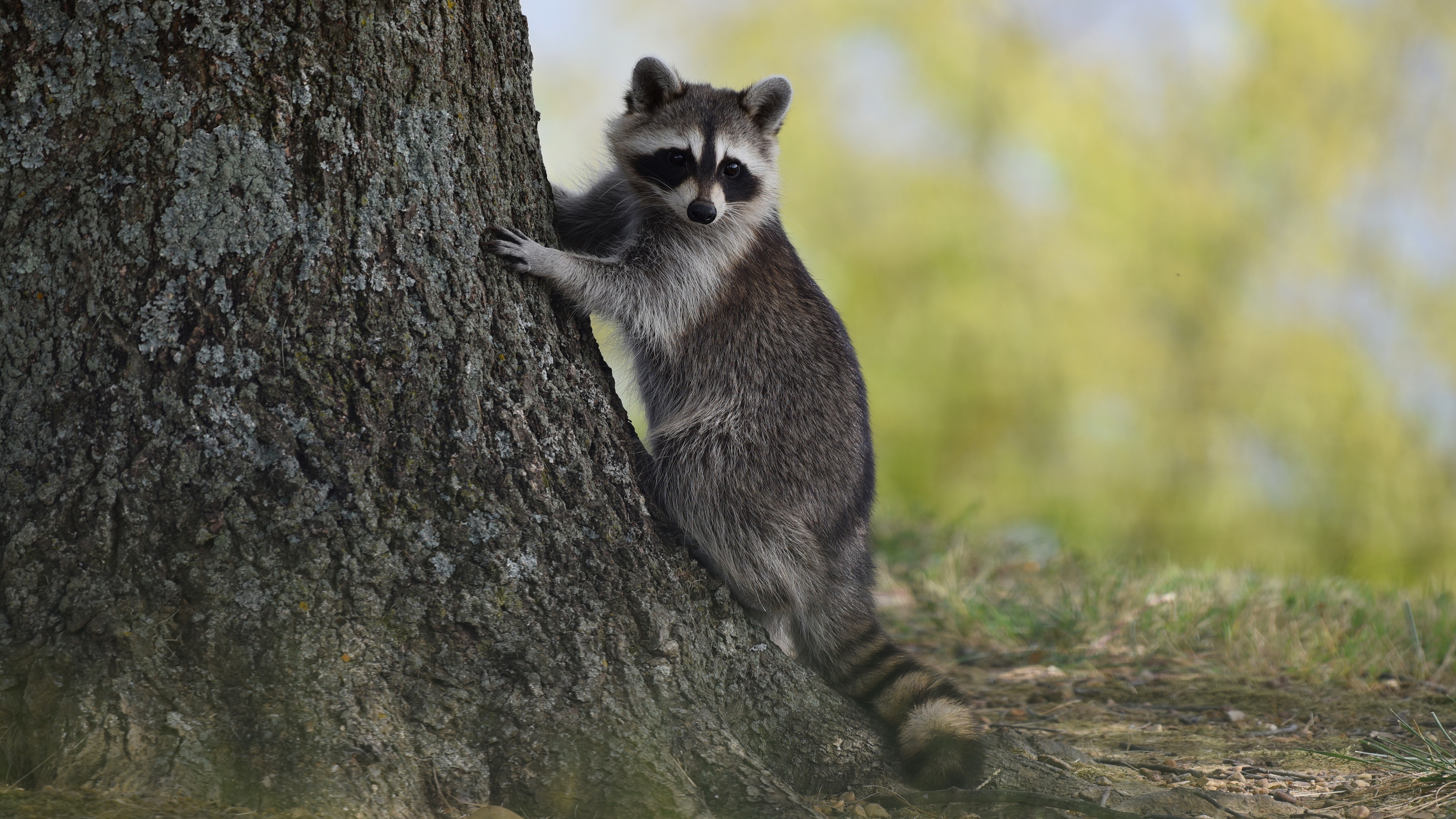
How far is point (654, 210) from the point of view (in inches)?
155

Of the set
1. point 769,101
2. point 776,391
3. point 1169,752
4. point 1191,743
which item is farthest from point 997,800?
point 769,101

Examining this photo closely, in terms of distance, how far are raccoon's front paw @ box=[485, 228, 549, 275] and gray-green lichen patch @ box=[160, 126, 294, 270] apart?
19.2 inches

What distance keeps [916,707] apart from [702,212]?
64.7 inches

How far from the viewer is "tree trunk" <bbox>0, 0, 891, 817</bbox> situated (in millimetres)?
2410

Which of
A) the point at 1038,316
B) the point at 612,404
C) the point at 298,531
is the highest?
the point at 1038,316

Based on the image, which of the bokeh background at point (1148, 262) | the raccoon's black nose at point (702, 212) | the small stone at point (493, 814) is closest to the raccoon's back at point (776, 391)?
the raccoon's black nose at point (702, 212)

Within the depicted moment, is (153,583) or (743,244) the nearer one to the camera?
(153,583)

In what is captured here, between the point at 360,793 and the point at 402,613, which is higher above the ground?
the point at 402,613

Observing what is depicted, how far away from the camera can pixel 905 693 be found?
10.5 ft

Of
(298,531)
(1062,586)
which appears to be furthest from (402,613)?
(1062,586)

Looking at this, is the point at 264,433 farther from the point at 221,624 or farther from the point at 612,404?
the point at 612,404

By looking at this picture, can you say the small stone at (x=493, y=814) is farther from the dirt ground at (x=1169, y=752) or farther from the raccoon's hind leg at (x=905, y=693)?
the raccoon's hind leg at (x=905, y=693)

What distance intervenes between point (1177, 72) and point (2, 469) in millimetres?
13655

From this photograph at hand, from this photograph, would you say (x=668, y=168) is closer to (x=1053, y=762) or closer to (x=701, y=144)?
(x=701, y=144)
